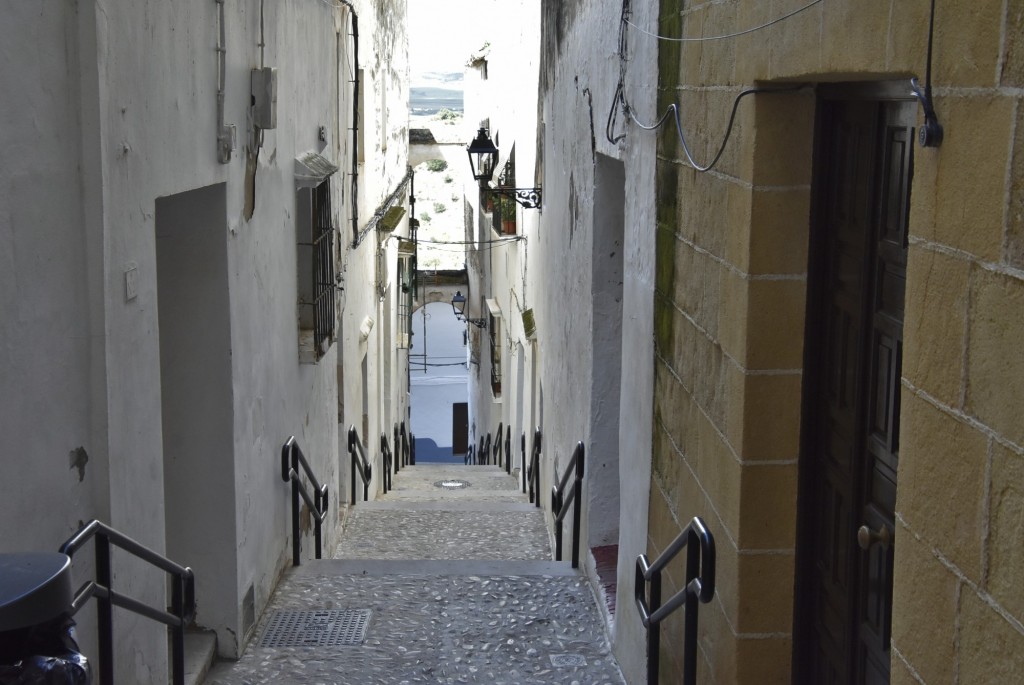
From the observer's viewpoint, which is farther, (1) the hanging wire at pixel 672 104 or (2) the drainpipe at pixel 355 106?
(2) the drainpipe at pixel 355 106

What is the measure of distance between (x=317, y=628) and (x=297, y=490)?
1.38 m

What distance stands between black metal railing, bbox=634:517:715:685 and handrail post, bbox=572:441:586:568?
2589mm

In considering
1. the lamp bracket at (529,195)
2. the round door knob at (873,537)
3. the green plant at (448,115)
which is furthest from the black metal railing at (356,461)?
the green plant at (448,115)

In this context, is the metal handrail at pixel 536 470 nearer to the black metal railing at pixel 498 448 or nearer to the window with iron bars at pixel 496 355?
the black metal railing at pixel 498 448

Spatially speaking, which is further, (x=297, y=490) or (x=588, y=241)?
(x=297, y=490)

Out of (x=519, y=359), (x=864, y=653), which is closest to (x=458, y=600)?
(x=864, y=653)

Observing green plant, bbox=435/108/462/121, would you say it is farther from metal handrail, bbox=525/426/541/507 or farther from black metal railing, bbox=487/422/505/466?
metal handrail, bbox=525/426/541/507

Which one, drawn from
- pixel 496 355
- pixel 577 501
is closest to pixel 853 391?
pixel 577 501

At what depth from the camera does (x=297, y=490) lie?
7.66 metres

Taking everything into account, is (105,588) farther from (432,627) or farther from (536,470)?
(536,470)

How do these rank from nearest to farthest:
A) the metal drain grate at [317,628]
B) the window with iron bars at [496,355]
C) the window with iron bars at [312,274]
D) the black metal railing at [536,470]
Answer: the metal drain grate at [317,628], the window with iron bars at [312,274], the black metal railing at [536,470], the window with iron bars at [496,355]

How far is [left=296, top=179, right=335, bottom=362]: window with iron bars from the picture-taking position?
27.3ft

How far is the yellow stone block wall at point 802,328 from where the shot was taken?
191 centimetres

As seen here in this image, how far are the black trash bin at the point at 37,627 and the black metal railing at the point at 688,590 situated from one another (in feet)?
6.19
